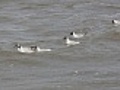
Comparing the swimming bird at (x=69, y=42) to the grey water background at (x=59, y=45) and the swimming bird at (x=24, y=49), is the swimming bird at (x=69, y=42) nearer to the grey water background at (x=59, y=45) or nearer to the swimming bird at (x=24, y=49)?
the grey water background at (x=59, y=45)

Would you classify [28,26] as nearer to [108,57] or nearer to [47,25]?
[47,25]

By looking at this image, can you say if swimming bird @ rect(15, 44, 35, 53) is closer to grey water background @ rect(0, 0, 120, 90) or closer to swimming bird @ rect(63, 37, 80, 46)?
grey water background @ rect(0, 0, 120, 90)

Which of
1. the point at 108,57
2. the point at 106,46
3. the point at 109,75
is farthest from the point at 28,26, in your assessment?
the point at 109,75

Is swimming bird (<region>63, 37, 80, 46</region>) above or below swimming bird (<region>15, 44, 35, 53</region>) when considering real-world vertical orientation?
below

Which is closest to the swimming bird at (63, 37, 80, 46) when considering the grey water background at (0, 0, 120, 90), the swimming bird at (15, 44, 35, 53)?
the grey water background at (0, 0, 120, 90)

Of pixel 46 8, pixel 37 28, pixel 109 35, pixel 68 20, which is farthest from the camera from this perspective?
pixel 46 8

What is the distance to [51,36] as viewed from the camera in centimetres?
1750

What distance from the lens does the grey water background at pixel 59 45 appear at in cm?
1223

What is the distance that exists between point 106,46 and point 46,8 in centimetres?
797

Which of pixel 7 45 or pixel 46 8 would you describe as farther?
pixel 46 8

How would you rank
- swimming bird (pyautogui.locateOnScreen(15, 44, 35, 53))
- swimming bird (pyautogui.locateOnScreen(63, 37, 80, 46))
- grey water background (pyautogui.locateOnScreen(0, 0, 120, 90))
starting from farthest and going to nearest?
swimming bird (pyautogui.locateOnScreen(63, 37, 80, 46)) → swimming bird (pyautogui.locateOnScreen(15, 44, 35, 53)) → grey water background (pyautogui.locateOnScreen(0, 0, 120, 90))

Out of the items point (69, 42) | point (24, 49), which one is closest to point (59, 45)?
point (69, 42)

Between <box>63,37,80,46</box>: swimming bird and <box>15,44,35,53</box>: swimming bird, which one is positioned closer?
<box>15,44,35,53</box>: swimming bird

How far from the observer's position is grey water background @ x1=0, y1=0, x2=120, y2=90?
12234 millimetres
